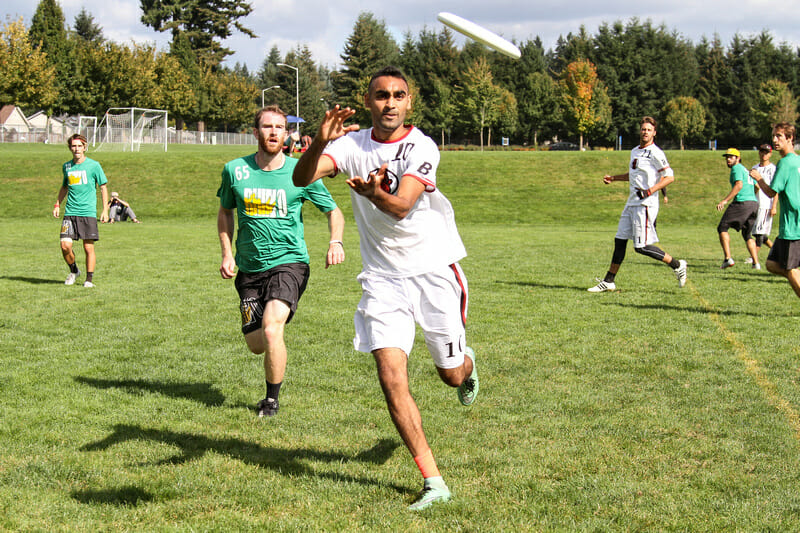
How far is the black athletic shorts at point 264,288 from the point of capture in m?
5.68

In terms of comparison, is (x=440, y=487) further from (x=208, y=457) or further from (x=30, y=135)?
(x=30, y=135)

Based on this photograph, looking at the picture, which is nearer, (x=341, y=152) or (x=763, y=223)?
(x=341, y=152)

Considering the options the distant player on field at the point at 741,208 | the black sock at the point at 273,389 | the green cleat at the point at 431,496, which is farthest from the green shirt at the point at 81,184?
the distant player on field at the point at 741,208

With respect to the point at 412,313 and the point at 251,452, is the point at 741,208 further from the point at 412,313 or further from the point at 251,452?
the point at 251,452

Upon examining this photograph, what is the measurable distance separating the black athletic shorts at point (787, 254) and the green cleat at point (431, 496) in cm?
639

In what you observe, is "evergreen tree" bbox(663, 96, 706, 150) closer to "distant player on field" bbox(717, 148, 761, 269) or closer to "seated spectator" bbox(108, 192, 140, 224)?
"seated spectator" bbox(108, 192, 140, 224)

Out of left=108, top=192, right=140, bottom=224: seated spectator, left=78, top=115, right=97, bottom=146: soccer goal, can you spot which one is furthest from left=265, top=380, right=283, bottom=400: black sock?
left=78, top=115, right=97, bottom=146: soccer goal

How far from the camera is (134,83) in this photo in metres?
55.0

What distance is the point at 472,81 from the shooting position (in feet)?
209

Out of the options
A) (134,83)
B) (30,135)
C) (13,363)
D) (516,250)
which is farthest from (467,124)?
(13,363)

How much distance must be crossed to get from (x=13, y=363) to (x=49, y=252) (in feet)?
36.0

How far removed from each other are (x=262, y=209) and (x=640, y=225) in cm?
727

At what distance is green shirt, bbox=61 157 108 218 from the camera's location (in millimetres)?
11938

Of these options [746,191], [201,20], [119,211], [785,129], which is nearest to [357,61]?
[201,20]
